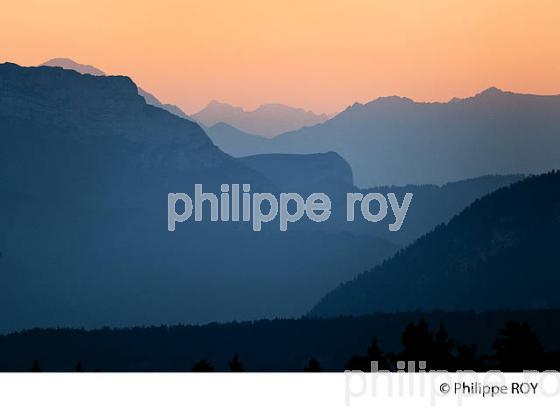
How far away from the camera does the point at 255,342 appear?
94.4m

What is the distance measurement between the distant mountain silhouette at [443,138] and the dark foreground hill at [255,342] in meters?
13.4

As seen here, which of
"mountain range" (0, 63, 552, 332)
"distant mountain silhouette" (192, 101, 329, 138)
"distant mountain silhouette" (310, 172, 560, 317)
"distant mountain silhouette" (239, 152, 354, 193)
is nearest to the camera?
"distant mountain silhouette" (192, 101, 329, 138)

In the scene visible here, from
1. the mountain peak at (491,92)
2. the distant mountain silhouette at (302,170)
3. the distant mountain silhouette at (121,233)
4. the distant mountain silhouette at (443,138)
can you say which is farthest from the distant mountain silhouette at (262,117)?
the mountain peak at (491,92)

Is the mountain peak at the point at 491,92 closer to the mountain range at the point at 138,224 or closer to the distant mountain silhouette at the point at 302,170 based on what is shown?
the mountain range at the point at 138,224

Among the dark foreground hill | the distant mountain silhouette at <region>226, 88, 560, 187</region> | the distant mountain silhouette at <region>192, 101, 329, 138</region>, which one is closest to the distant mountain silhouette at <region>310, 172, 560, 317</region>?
the dark foreground hill

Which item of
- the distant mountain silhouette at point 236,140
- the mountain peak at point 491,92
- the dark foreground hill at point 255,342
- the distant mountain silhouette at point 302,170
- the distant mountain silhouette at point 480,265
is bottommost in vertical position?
the dark foreground hill at point 255,342

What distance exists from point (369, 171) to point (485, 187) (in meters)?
11.0

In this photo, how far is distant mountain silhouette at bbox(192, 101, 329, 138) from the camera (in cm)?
8962

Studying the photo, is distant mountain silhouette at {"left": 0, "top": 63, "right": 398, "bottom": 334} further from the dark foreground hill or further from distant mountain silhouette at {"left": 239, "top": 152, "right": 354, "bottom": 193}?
the dark foreground hill

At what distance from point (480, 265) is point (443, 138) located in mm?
18512

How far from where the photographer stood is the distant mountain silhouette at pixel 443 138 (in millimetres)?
103206

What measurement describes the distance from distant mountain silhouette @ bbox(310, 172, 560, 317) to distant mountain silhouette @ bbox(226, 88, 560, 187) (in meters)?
3.21

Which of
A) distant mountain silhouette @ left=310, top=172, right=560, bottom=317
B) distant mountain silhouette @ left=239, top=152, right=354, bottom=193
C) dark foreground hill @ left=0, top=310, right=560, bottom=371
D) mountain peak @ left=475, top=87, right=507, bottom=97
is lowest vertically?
dark foreground hill @ left=0, top=310, right=560, bottom=371

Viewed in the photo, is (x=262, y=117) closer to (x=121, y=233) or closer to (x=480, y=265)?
(x=480, y=265)
